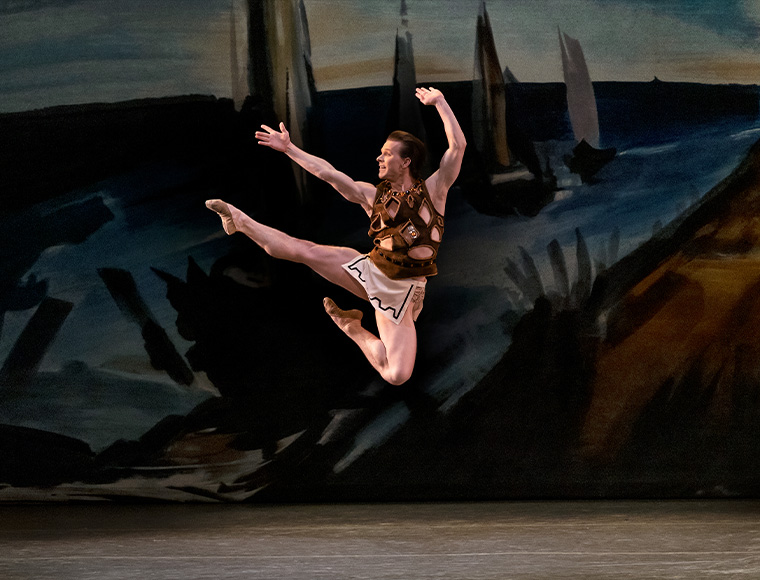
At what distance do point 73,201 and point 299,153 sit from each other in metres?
1.42

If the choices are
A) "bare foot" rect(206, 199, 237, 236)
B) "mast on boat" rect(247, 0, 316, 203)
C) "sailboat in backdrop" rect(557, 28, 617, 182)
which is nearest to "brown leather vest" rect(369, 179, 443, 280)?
"bare foot" rect(206, 199, 237, 236)

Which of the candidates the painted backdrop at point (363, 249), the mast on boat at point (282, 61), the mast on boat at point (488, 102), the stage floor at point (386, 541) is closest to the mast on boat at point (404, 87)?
the painted backdrop at point (363, 249)

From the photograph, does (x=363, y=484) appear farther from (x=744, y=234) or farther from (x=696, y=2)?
(x=696, y=2)

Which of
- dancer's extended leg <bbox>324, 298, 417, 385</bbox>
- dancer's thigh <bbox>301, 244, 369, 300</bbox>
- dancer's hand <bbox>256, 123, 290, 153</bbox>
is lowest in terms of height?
dancer's extended leg <bbox>324, 298, 417, 385</bbox>

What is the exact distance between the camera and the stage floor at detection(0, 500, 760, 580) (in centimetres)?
317

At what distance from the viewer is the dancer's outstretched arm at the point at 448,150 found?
3307mm

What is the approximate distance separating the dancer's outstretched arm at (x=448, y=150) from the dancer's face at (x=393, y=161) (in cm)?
16

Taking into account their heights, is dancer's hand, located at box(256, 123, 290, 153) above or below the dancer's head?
above

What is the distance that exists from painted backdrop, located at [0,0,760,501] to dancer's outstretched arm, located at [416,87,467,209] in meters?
0.60

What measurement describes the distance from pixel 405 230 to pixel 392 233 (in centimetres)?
6

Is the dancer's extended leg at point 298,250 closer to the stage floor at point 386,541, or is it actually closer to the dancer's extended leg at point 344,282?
the dancer's extended leg at point 344,282

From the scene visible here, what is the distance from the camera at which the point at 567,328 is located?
4090 mm

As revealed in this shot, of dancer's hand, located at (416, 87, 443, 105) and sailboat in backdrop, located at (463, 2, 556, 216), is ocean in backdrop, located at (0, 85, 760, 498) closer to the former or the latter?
sailboat in backdrop, located at (463, 2, 556, 216)

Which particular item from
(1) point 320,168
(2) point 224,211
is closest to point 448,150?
(1) point 320,168
